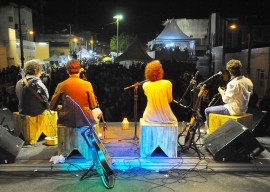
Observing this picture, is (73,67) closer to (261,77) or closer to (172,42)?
(261,77)

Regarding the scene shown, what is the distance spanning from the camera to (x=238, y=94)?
5.96 m

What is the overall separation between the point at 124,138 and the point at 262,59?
11197 mm

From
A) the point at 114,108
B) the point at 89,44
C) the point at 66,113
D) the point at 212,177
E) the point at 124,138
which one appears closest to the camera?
the point at 212,177

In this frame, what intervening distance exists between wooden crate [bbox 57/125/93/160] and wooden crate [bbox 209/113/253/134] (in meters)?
2.79

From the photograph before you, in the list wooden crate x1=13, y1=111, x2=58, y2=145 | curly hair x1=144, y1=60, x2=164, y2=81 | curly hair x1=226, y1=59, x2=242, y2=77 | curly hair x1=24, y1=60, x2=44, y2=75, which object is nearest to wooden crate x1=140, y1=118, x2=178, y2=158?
curly hair x1=144, y1=60, x2=164, y2=81

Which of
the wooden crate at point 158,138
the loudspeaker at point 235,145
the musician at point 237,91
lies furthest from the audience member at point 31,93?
the musician at point 237,91

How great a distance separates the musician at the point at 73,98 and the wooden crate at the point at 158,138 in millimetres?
1024

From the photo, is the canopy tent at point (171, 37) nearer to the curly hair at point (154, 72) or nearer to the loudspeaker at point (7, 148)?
the curly hair at point (154, 72)

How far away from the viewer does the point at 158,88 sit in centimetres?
531

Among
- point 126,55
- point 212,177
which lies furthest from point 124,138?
point 126,55

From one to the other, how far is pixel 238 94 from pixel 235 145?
1226mm

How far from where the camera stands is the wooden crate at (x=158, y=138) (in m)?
5.32

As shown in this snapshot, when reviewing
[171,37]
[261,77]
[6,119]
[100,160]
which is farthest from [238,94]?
[171,37]

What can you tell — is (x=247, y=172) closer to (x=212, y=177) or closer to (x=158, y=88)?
(x=212, y=177)
